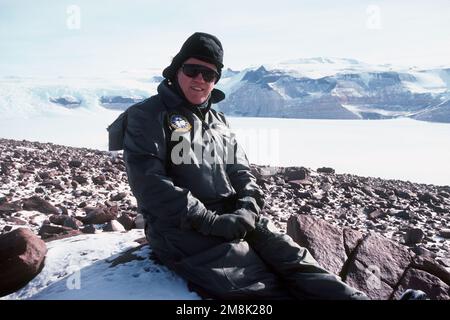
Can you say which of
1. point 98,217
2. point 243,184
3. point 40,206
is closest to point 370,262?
point 243,184

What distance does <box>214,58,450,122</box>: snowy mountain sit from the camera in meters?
111

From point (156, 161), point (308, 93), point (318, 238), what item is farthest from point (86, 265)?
point (308, 93)

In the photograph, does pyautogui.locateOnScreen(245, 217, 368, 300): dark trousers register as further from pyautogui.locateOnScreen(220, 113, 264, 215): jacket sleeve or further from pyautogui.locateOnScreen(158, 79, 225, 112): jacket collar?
pyautogui.locateOnScreen(158, 79, 225, 112): jacket collar

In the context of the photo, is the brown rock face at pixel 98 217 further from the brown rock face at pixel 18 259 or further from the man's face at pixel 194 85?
the man's face at pixel 194 85

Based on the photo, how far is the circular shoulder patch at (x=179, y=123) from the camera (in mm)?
3242

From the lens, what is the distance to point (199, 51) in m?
3.36

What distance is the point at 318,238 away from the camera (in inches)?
176

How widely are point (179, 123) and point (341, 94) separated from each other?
121619 millimetres

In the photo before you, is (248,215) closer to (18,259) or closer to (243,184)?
(243,184)

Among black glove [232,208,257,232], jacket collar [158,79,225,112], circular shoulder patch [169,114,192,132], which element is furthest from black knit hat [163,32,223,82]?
black glove [232,208,257,232]

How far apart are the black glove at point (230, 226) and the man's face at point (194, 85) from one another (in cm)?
104

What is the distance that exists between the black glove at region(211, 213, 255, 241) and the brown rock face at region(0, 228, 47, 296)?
1.71m

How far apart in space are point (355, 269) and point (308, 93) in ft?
396
